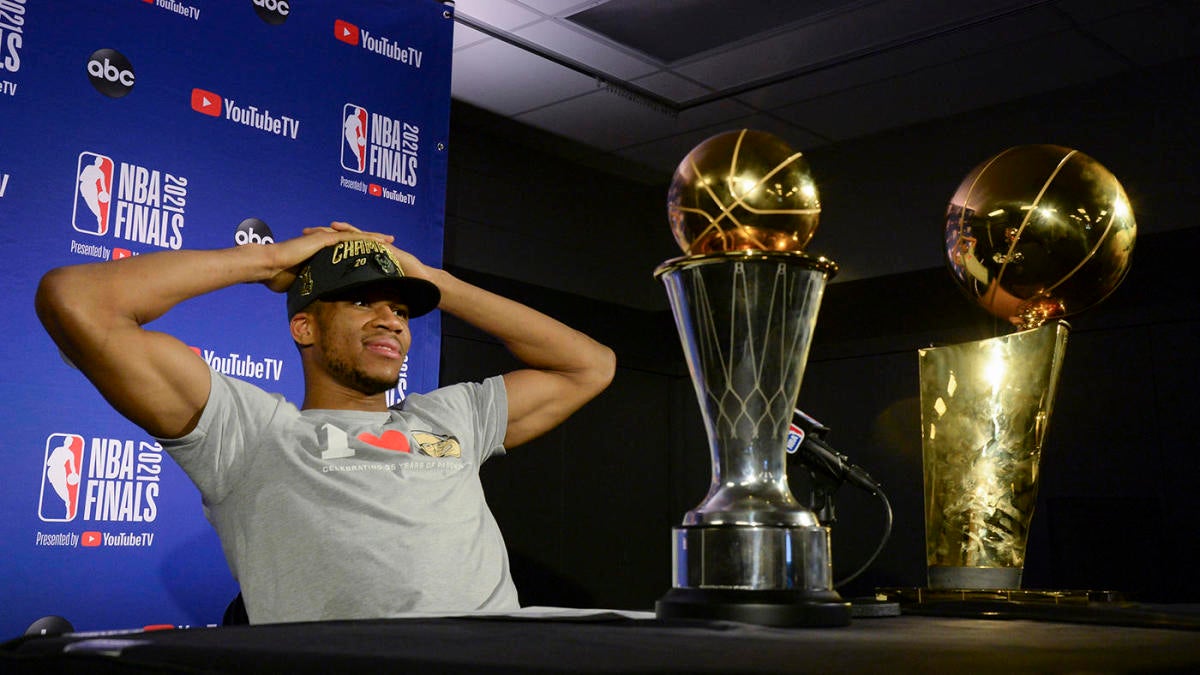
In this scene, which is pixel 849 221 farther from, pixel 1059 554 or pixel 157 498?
pixel 157 498

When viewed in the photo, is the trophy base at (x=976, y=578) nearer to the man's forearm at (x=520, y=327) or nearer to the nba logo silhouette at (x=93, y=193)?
the man's forearm at (x=520, y=327)

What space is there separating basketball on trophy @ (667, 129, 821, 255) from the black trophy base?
0.28 meters

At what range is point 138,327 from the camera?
156cm

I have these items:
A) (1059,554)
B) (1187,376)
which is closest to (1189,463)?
(1187,376)

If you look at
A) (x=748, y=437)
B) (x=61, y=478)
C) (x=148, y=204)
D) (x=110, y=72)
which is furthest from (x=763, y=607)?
(x=110, y=72)

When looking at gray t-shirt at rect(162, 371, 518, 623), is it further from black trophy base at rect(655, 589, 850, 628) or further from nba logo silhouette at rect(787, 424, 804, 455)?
black trophy base at rect(655, 589, 850, 628)

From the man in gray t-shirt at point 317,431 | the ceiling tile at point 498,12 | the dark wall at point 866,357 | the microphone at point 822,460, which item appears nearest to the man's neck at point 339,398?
the man in gray t-shirt at point 317,431

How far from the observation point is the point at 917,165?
451cm

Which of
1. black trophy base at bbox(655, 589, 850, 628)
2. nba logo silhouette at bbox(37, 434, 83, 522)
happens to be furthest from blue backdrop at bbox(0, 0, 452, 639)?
black trophy base at bbox(655, 589, 850, 628)

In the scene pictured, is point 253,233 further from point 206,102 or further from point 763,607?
point 763,607

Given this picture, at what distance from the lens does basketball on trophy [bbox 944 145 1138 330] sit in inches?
51.7

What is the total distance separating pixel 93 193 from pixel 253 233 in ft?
1.10

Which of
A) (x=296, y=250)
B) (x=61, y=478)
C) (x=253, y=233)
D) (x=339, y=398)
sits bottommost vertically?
(x=61, y=478)

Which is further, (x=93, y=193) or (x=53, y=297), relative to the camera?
(x=93, y=193)
